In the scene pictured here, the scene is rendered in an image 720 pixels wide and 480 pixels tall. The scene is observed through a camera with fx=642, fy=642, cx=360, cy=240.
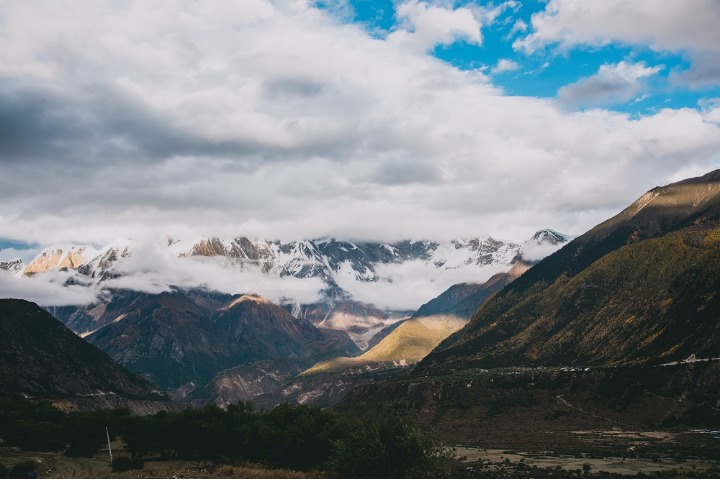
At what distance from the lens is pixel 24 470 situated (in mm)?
97562

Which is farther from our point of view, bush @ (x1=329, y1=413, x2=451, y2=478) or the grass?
the grass

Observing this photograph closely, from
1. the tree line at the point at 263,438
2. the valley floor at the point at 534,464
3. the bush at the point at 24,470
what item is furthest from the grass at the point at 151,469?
the tree line at the point at 263,438

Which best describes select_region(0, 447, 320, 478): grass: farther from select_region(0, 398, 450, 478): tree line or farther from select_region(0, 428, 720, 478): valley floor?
select_region(0, 398, 450, 478): tree line

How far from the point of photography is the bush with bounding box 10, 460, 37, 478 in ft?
306

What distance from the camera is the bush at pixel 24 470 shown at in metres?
93.2

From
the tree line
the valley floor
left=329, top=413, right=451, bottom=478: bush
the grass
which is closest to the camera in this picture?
left=329, top=413, right=451, bottom=478: bush

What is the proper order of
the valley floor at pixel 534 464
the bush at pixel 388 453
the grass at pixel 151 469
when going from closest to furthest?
1. the bush at pixel 388 453
2. the grass at pixel 151 469
3. the valley floor at pixel 534 464

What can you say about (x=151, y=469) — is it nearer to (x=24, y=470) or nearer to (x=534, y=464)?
(x=24, y=470)

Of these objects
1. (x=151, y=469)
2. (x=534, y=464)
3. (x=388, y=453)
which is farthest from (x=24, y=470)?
(x=534, y=464)

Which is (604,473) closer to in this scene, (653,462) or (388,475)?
(653,462)

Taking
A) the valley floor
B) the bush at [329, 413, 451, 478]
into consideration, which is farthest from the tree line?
the valley floor

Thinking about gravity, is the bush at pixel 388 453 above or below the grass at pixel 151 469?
above

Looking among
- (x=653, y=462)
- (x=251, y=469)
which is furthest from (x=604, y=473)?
(x=251, y=469)

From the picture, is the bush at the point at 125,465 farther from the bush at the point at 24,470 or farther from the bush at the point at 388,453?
the bush at the point at 388,453
